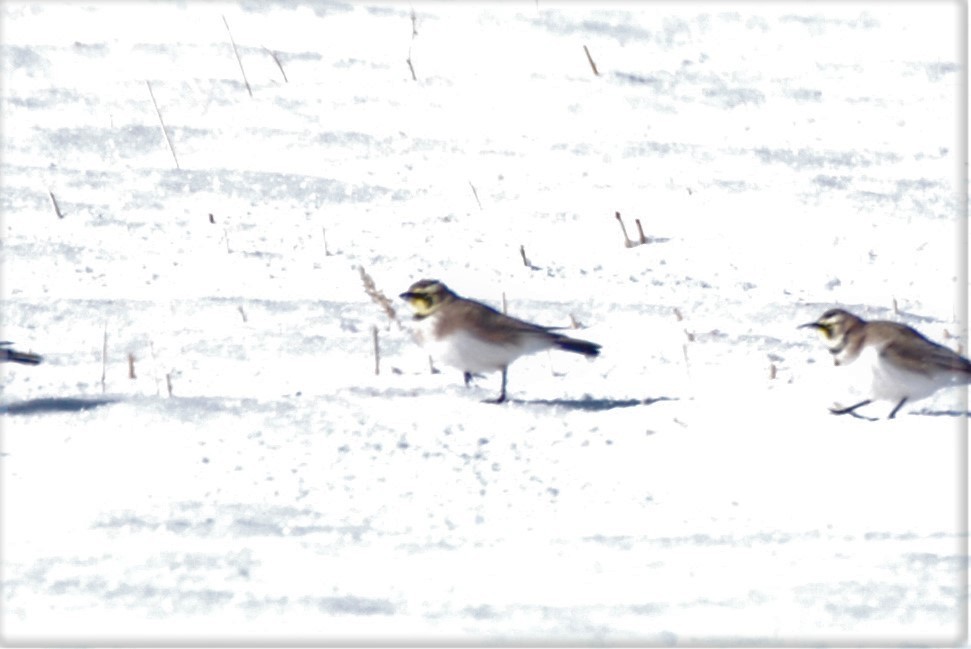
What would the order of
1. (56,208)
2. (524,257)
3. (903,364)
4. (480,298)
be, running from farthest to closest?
(56,208), (524,257), (480,298), (903,364)

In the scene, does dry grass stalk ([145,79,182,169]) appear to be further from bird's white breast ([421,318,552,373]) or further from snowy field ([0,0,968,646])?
bird's white breast ([421,318,552,373])

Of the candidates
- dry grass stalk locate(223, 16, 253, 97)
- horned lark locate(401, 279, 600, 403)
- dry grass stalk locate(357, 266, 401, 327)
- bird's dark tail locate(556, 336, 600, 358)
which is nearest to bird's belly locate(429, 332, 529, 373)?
horned lark locate(401, 279, 600, 403)

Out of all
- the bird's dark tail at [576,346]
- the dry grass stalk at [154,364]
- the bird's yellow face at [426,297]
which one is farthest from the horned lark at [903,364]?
the dry grass stalk at [154,364]

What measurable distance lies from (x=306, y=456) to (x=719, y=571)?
142cm

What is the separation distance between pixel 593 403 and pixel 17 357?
1840 mm

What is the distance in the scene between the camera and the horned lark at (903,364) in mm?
5825

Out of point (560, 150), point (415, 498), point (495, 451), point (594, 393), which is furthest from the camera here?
point (560, 150)

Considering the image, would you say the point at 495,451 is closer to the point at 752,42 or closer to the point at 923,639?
the point at 923,639

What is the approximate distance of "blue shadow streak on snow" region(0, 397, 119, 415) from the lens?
19.4ft

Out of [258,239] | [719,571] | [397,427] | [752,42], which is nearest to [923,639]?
[719,571]

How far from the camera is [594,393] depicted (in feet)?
20.3

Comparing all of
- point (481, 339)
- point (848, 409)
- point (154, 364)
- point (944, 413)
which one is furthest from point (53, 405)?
point (944, 413)

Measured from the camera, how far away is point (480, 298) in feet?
23.2

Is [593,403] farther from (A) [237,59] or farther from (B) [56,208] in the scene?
(A) [237,59]
